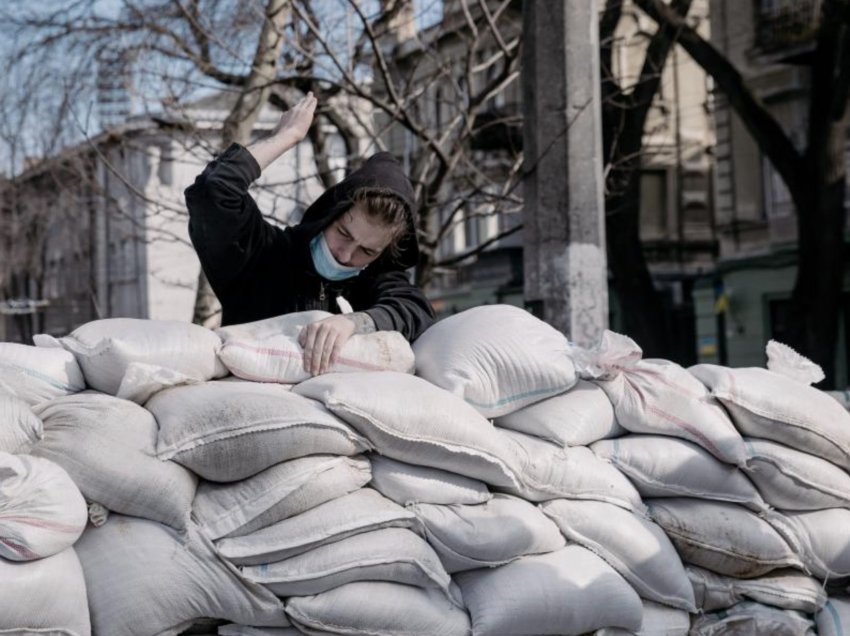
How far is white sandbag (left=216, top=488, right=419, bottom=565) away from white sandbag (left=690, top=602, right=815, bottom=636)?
0.83 metres

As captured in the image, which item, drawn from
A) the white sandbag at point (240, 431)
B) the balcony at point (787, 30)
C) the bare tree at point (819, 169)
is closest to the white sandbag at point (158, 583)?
the white sandbag at point (240, 431)

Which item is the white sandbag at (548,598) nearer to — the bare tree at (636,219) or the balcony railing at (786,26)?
the bare tree at (636,219)

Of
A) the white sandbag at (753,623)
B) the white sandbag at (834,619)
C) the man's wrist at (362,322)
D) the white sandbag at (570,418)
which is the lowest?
the white sandbag at (834,619)

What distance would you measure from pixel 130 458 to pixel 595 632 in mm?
1160

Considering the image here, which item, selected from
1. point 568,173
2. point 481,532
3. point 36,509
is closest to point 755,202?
point 568,173

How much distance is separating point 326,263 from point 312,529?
947mm

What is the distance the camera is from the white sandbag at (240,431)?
2705mm

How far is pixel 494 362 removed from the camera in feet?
10.3

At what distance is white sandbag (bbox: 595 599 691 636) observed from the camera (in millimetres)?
3008

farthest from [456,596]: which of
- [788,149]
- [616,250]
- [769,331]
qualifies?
[769,331]

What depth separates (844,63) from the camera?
14242 mm

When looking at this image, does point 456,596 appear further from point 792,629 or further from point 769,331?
point 769,331

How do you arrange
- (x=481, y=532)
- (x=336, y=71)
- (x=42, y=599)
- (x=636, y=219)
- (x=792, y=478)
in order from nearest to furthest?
(x=42, y=599) → (x=481, y=532) → (x=792, y=478) → (x=336, y=71) → (x=636, y=219)

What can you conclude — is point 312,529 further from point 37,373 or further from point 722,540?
Result: point 722,540
